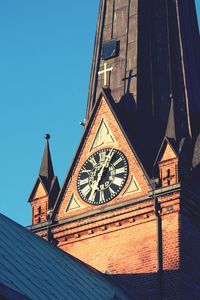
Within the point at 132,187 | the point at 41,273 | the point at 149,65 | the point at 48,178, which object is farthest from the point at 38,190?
the point at 41,273

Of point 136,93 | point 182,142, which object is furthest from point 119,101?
point 182,142

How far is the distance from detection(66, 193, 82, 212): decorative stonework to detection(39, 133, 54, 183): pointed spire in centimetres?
159

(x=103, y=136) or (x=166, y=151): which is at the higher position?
(x=103, y=136)

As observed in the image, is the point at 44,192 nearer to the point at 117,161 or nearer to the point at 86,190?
the point at 86,190

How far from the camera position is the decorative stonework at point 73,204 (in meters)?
50.2

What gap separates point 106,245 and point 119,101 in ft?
19.7

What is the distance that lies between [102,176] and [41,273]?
9.49 m

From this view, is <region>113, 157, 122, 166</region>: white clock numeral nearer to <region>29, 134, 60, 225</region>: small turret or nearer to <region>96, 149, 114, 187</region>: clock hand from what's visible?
<region>96, 149, 114, 187</region>: clock hand

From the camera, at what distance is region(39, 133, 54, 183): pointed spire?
51750mm

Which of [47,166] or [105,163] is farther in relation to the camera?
[47,166]

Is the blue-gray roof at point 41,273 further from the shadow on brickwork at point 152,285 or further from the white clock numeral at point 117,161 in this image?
the white clock numeral at point 117,161

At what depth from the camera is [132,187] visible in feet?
161

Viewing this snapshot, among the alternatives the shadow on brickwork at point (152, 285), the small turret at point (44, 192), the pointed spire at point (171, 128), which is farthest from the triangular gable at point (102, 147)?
the shadow on brickwork at point (152, 285)

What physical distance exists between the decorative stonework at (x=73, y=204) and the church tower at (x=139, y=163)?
0.05 meters
